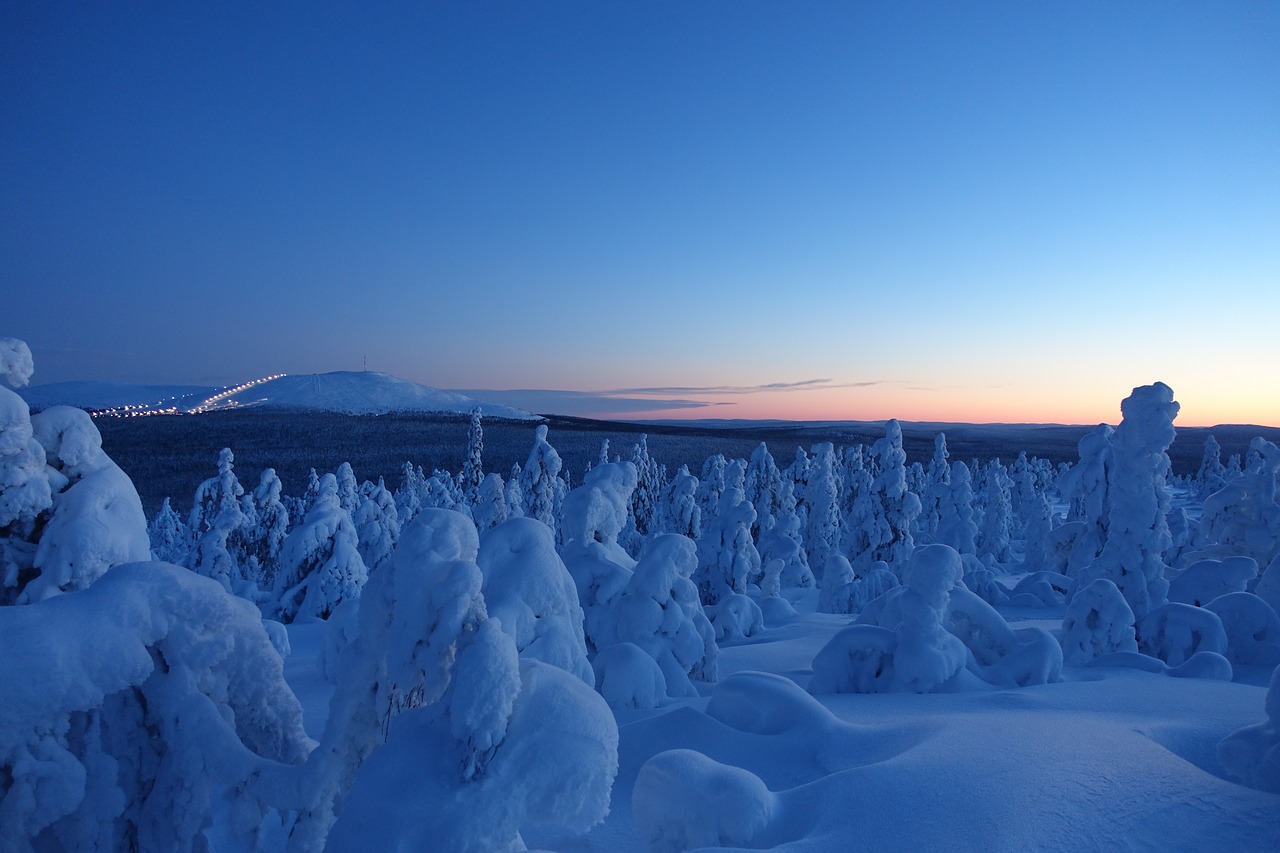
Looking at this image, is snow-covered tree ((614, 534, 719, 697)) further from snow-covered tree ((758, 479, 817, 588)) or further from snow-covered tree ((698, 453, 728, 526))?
snow-covered tree ((698, 453, 728, 526))

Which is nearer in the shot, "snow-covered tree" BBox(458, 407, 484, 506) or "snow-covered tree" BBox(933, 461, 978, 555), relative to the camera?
"snow-covered tree" BBox(933, 461, 978, 555)

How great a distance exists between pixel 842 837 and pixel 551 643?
2782mm

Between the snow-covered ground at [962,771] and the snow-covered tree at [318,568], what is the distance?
17421 mm

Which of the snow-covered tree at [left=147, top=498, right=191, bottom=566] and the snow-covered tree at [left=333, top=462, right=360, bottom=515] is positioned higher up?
the snow-covered tree at [left=333, top=462, right=360, bottom=515]

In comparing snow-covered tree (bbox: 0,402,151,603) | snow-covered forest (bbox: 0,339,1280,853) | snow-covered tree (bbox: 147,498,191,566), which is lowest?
snow-covered tree (bbox: 147,498,191,566)

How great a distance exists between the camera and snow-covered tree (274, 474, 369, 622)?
2319cm

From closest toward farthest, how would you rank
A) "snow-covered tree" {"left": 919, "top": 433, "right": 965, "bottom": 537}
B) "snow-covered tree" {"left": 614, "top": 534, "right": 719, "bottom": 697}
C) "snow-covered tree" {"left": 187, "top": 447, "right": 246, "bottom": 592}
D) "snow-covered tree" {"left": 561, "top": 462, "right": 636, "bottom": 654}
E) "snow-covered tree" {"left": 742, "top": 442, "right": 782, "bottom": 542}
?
"snow-covered tree" {"left": 614, "top": 534, "right": 719, "bottom": 697}, "snow-covered tree" {"left": 561, "top": 462, "right": 636, "bottom": 654}, "snow-covered tree" {"left": 187, "top": 447, "right": 246, "bottom": 592}, "snow-covered tree" {"left": 919, "top": 433, "right": 965, "bottom": 537}, "snow-covered tree" {"left": 742, "top": 442, "right": 782, "bottom": 542}

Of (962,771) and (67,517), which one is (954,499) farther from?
(67,517)

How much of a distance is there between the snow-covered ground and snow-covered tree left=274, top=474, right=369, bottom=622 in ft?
57.2

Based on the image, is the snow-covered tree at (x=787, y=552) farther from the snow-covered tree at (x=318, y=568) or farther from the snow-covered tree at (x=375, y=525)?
the snow-covered tree at (x=318, y=568)

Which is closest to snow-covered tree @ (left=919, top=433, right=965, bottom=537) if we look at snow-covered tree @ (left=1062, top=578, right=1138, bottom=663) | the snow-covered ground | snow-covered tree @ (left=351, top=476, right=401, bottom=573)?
snow-covered tree @ (left=1062, top=578, right=1138, bottom=663)

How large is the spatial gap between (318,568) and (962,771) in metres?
23.3

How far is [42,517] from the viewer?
5781mm

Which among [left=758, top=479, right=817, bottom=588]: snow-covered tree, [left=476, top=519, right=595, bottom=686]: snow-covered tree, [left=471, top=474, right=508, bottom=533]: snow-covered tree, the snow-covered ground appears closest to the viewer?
the snow-covered ground
